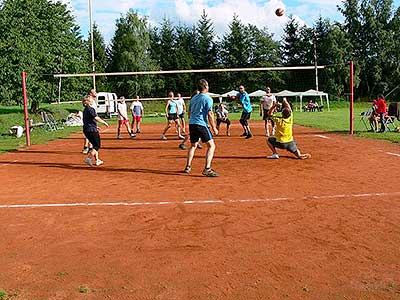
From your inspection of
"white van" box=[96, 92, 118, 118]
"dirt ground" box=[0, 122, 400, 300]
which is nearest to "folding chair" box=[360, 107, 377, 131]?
"dirt ground" box=[0, 122, 400, 300]

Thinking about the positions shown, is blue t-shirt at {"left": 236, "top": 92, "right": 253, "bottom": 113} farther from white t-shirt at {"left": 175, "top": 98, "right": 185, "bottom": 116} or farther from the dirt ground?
the dirt ground

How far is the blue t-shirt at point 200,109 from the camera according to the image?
10.7 m

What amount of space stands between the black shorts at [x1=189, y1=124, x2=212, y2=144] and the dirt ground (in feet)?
2.62

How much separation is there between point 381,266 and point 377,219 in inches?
72.9

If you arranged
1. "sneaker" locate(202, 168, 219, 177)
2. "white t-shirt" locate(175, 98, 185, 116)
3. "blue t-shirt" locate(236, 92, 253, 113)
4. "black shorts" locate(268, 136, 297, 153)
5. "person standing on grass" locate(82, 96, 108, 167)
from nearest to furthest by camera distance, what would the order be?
1. "sneaker" locate(202, 168, 219, 177)
2. "person standing on grass" locate(82, 96, 108, 167)
3. "black shorts" locate(268, 136, 297, 153)
4. "blue t-shirt" locate(236, 92, 253, 113)
5. "white t-shirt" locate(175, 98, 185, 116)

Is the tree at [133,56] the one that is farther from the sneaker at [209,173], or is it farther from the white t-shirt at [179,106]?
the sneaker at [209,173]

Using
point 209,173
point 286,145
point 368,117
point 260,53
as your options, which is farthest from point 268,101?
point 260,53

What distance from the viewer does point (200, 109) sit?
10750mm

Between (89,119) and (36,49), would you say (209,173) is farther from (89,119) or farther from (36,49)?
(36,49)

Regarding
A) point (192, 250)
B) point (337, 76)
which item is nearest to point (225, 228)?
point (192, 250)

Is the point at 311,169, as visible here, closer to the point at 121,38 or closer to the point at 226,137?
the point at 226,137

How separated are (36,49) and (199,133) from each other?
26.8m

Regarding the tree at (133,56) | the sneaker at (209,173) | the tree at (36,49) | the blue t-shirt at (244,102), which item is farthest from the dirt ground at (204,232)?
the tree at (133,56)

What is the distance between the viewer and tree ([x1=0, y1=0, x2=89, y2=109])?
3147cm
